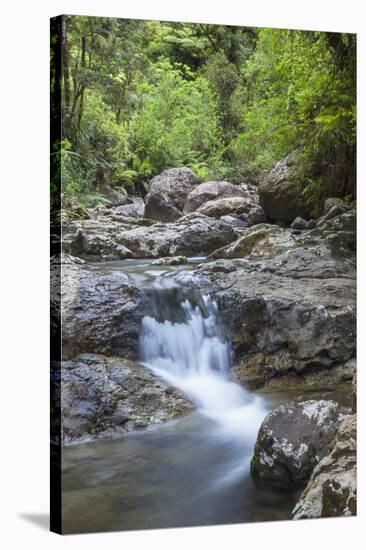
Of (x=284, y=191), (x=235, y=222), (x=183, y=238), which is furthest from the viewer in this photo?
(x=284, y=191)

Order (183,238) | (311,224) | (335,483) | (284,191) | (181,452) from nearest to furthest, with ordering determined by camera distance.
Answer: (181,452) < (335,483) < (183,238) < (284,191) < (311,224)

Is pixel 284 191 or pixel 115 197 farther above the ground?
pixel 284 191

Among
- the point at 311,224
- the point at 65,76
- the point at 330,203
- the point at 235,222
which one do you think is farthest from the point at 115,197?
the point at 330,203

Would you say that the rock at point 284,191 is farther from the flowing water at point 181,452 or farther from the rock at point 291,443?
the rock at point 291,443

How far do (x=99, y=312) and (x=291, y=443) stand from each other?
1.77 metres

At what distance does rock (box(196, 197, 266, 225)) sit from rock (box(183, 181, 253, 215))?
0.10 feet

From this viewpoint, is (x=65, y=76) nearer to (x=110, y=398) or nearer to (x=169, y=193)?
(x=169, y=193)

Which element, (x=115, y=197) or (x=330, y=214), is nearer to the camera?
(x=115, y=197)

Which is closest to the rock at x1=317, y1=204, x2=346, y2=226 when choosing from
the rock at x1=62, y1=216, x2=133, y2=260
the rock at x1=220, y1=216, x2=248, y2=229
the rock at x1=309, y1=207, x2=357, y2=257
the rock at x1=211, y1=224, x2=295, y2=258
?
the rock at x1=309, y1=207, x2=357, y2=257

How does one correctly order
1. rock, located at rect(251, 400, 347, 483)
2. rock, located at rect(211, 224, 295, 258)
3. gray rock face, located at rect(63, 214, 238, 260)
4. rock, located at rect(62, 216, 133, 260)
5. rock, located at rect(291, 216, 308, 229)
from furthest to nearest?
1. rock, located at rect(291, 216, 308, 229)
2. rock, located at rect(211, 224, 295, 258)
3. rock, located at rect(251, 400, 347, 483)
4. gray rock face, located at rect(63, 214, 238, 260)
5. rock, located at rect(62, 216, 133, 260)

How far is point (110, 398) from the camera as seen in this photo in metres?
6.28

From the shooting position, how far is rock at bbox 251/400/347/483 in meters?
6.52

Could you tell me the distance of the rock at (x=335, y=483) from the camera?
6551 mm

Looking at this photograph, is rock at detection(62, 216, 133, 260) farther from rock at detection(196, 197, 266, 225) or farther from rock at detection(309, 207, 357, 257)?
rock at detection(309, 207, 357, 257)
